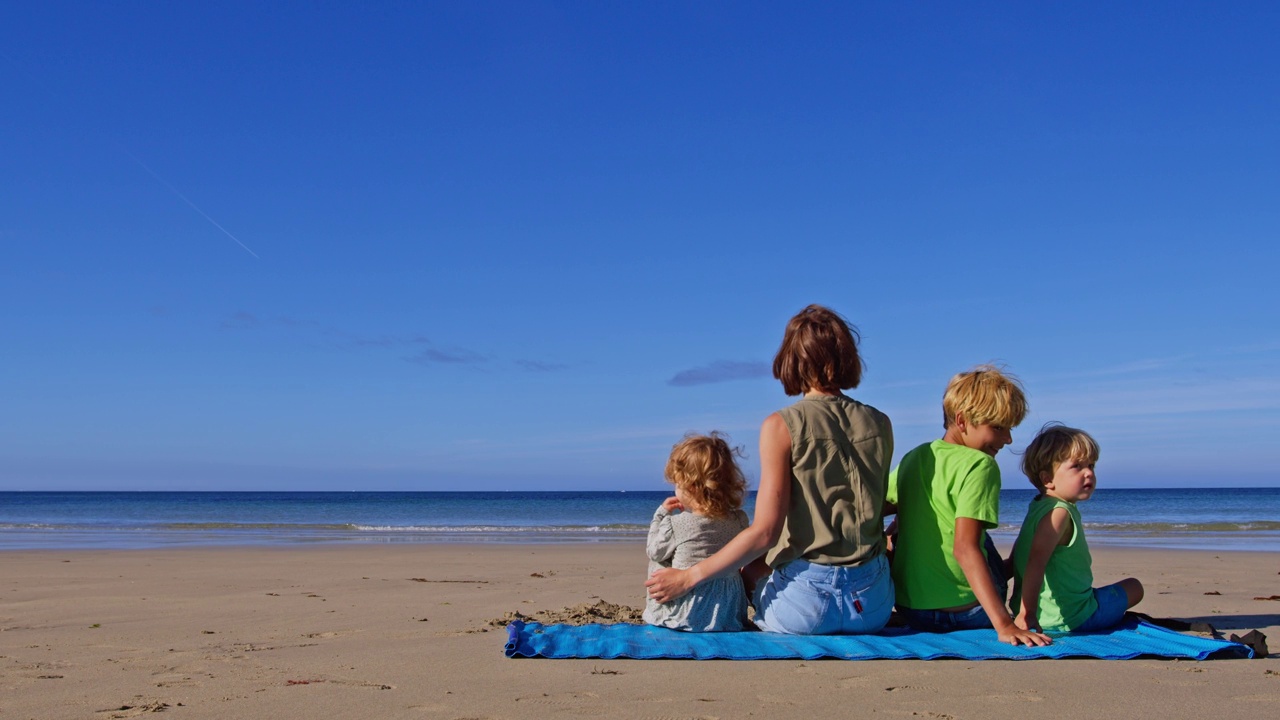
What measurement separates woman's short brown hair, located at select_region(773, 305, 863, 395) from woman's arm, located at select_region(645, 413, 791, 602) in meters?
0.23

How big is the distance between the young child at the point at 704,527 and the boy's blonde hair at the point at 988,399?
3.28ft

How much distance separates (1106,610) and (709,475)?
1836mm

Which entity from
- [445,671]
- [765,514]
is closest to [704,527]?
[765,514]

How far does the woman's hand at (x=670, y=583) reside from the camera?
393 cm

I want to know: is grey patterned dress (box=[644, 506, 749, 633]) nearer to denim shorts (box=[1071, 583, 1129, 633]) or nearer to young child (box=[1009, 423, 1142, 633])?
young child (box=[1009, 423, 1142, 633])

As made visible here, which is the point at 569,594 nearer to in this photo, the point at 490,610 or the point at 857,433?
the point at 490,610

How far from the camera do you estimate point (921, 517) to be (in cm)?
398

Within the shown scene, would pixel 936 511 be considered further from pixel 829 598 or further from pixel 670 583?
pixel 670 583

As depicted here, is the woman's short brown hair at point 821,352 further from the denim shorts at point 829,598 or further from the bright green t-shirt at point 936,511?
the denim shorts at point 829,598

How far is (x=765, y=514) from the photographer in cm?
372

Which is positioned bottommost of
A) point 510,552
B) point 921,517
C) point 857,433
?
point 510,552

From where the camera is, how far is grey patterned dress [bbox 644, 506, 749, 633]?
4.16 metres

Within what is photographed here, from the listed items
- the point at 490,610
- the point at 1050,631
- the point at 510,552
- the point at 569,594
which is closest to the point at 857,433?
the point at 1050,631

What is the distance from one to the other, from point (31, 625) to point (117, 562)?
5943 mm
